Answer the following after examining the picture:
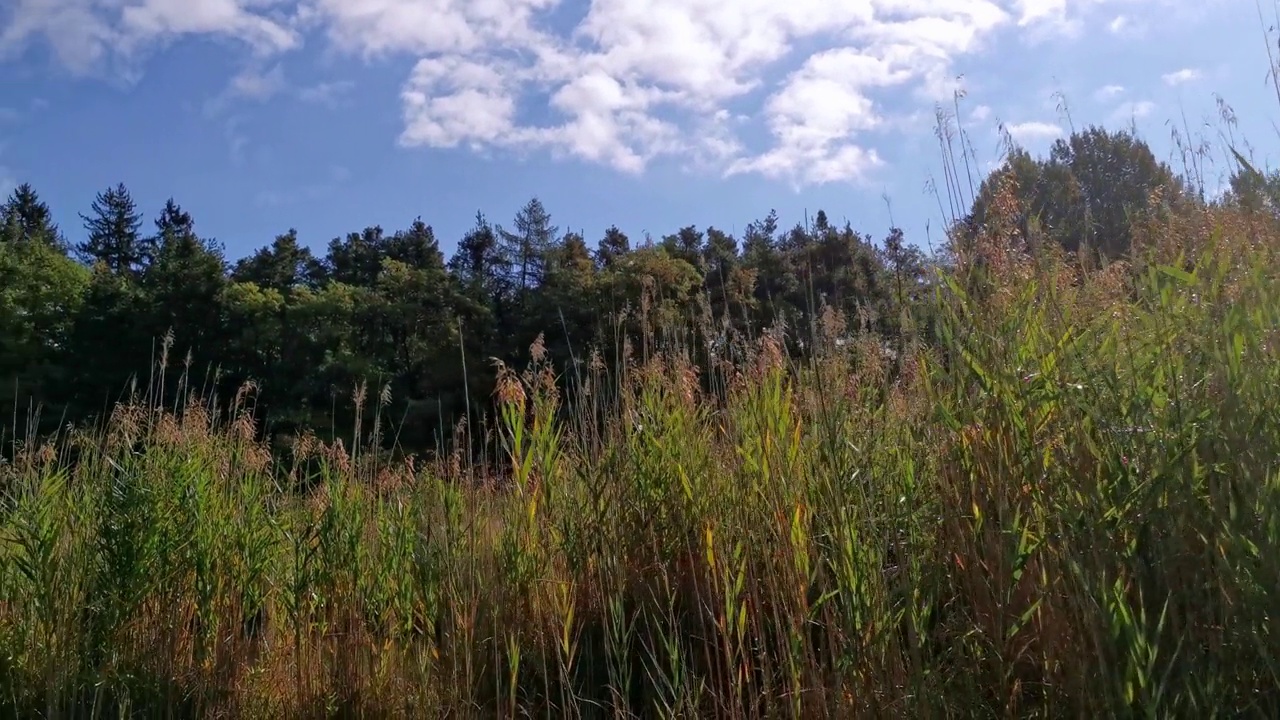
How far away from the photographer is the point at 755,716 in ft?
7.32

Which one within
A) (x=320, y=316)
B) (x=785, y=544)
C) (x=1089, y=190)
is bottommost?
(x=785, y=544)

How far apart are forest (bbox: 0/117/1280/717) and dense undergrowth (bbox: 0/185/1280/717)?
1cm

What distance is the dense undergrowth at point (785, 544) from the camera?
5.94 ft

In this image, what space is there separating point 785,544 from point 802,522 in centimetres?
8

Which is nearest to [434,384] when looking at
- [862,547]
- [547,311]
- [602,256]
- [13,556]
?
[547,311]

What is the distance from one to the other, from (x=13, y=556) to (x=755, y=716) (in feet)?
12.9

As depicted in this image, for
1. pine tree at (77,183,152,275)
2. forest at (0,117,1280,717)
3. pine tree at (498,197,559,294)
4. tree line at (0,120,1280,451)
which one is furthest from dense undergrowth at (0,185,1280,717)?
pine tree at (77,183,152,275)

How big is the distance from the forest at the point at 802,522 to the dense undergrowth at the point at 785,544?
1 cm

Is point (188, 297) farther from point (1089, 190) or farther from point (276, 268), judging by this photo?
point (1089, 190)

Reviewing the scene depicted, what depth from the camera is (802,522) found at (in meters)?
2.39

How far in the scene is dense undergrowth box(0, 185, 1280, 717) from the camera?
1812 millimetres

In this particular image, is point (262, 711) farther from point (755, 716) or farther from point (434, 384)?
point (434, 384)

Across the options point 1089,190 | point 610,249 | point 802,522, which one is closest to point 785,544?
point 802,522

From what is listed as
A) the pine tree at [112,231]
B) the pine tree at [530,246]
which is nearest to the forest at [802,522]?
the pine tree at [530,246]
